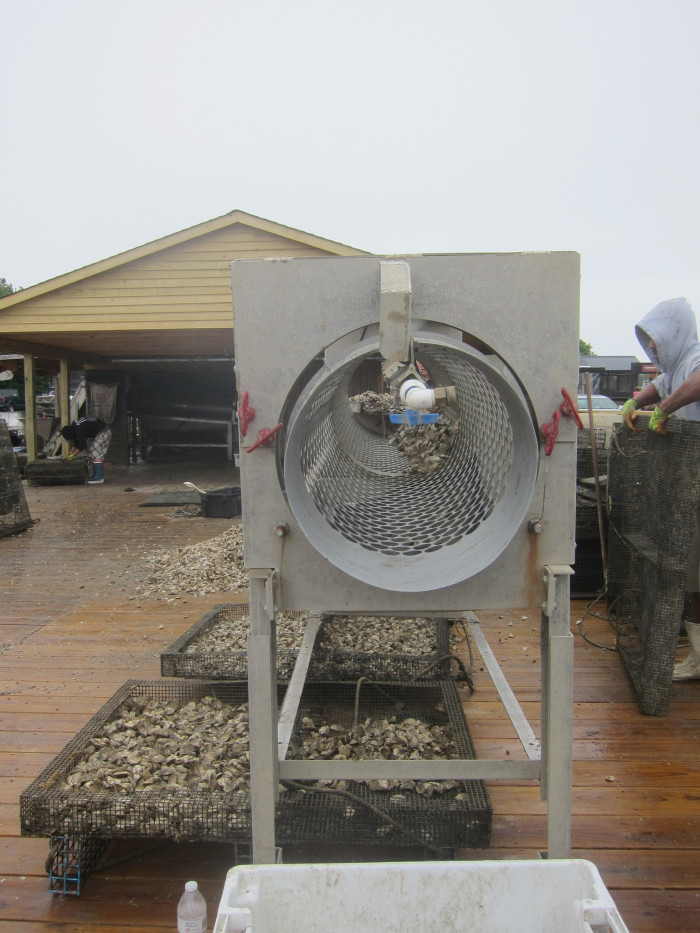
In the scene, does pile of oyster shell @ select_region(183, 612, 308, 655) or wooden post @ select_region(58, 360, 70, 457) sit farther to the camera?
wooden post @ select_region(58, 360, 70, 457)

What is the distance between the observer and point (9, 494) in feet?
22.3

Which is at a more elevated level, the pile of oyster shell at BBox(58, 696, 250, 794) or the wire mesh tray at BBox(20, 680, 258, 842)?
the wire mesh tray at BBox(20, 680, 258, 842)

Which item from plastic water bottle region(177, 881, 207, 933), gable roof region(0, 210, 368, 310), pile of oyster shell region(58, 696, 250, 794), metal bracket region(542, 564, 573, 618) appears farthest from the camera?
gable roof region(0, 210, 368, 310)

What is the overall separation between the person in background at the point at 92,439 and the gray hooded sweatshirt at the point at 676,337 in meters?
9.39

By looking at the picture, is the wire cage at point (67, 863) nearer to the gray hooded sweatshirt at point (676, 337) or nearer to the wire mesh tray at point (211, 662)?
the wire mesh tray at point (211, 662)

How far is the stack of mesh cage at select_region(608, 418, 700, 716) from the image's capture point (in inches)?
96.7

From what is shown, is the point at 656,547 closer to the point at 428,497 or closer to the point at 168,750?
the point at 428,497

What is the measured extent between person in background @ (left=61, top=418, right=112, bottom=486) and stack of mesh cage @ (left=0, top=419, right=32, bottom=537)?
366 cm

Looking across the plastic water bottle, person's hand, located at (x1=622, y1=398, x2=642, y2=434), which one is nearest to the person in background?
person's hand, located at (x1=622, y1=398, x2=642, y2=434)

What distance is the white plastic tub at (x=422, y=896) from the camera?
1.13 m

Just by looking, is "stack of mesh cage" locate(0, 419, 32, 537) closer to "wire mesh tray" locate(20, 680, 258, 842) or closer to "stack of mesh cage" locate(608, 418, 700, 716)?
"wire mesh tray" locate(20, 680, 258, 842)

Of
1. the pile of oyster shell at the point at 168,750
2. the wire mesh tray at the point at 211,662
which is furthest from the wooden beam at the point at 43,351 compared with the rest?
the pile of oyster shell at the point at 168,750

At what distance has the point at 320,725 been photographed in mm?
2391

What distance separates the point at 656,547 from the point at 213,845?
6.42 ft
